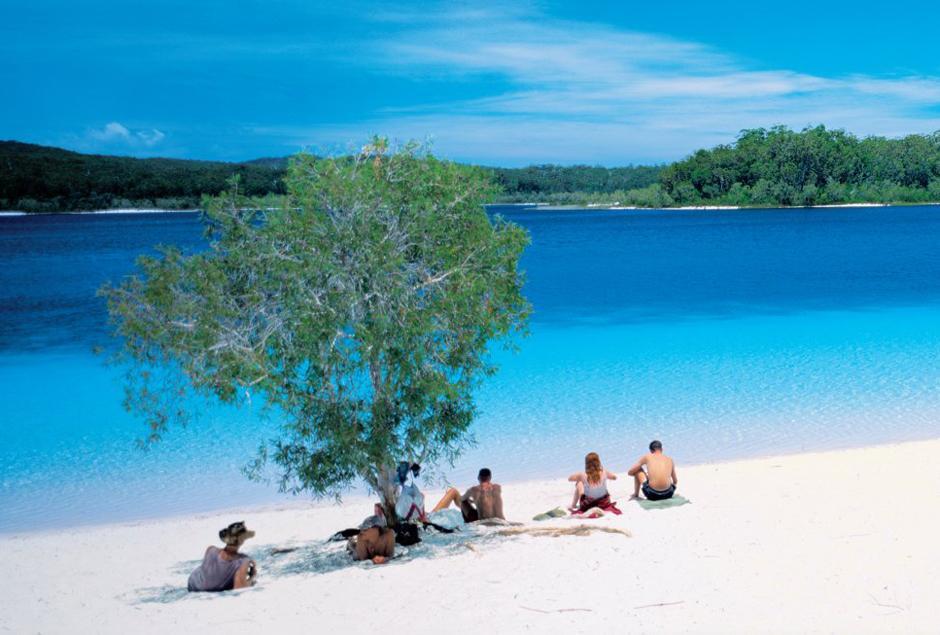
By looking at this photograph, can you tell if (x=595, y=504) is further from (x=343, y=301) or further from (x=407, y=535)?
(x=343, y=301)

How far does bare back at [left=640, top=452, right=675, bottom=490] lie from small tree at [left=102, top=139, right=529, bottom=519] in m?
3.10

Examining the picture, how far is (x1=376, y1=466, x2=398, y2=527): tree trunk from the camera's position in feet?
37.8

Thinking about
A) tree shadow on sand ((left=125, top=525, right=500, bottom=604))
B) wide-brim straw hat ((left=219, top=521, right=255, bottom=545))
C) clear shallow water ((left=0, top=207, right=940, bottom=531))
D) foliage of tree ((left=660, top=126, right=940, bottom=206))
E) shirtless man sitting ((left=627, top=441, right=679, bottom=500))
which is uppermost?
foliage of tree ((left=660, top=126, right=940, bottom=206))

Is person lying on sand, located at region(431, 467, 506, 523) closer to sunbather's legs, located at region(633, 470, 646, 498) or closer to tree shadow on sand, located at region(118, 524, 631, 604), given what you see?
tree shadow on sand, located at region(118, 524, 631, 604)

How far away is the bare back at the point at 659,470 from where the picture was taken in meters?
12.8

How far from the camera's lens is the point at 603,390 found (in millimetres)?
23281

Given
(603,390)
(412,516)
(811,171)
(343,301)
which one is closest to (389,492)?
Result: (412,516)

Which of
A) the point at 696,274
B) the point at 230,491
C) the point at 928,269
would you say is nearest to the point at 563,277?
the point at 696,274

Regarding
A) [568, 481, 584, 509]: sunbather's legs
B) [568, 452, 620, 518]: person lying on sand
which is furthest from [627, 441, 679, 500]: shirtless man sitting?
[568, 481, 584, 509]: sunbather's legs

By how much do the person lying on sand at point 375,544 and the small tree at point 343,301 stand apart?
2.28 ft

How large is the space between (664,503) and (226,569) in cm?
575

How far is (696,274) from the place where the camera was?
201ft

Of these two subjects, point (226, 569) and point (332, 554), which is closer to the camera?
point (226, 569)

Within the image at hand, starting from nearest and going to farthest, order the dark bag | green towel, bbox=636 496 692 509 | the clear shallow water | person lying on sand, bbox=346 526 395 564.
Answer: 1. person lying on sand, bbox=346 526 395 564
2. the dark bag
3. green towel, bbox=636 496 692 509
4. the clear shallow water
